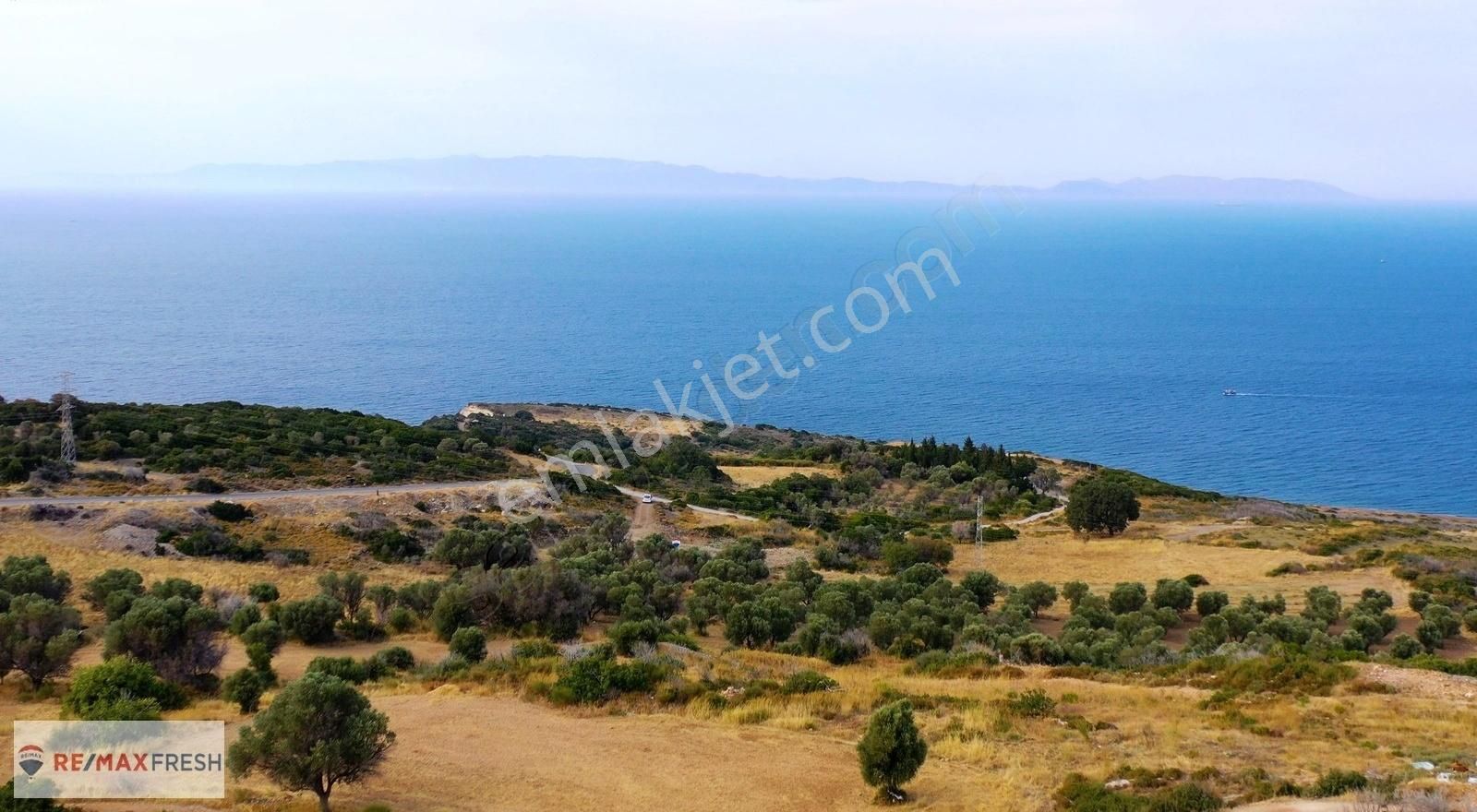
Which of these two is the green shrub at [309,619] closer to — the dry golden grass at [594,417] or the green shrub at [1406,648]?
the green shrub at [1406,648]

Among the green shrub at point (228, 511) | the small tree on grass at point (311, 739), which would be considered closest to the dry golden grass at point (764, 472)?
the green shrub at point (228, 511)

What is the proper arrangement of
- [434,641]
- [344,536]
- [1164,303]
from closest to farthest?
[434,641]
[344,536]
[1164,303]

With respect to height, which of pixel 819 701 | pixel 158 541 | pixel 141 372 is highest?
pixel 819 701

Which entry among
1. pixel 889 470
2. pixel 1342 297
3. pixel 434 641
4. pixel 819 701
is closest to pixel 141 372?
Answer: pixel 889 470

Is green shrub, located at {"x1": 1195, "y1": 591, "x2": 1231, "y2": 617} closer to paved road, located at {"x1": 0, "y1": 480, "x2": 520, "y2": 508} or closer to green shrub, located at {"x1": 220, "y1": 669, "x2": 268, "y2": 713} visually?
green shrub, located at {"x1": 220, "y1": 669, "x2": 268, "y2": 713}

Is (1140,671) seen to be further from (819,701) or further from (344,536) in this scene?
(344,536)

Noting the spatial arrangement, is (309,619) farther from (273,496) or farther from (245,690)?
(273,496)

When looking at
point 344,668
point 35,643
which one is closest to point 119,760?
point 344,668
